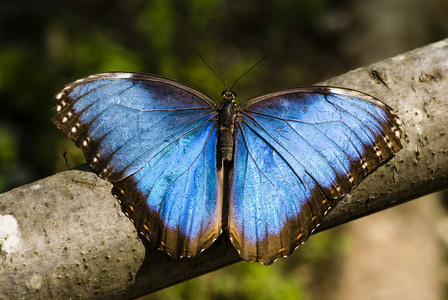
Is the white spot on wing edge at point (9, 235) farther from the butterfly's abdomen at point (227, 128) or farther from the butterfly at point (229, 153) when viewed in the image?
the butterfly's abdomen at point (227, 128)

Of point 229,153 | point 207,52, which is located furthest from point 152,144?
point 207,52

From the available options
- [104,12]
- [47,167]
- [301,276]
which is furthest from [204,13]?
[301,276]

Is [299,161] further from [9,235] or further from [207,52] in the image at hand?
[207,52]

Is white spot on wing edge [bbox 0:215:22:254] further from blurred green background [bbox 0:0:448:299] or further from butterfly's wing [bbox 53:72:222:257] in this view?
blurred green background [bbox 0:0:448:299]

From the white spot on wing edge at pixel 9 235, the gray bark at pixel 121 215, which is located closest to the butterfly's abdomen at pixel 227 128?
the gray bark at pixel 121 215

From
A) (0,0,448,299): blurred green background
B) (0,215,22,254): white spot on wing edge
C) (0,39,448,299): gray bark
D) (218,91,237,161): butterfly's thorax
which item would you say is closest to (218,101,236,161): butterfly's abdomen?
(218,91,237,161): butterfly's thorax

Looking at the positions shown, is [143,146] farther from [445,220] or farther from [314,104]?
[445,220]
